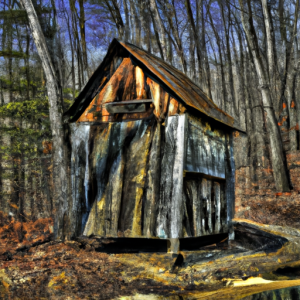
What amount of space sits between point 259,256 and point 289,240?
0.96m

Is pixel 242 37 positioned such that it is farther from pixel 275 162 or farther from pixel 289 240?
pixel 289 240

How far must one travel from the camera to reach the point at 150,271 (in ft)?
18.5

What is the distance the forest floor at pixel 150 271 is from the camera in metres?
4.47

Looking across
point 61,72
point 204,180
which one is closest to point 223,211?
point 204,180

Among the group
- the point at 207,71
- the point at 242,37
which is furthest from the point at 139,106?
the point at 242,37

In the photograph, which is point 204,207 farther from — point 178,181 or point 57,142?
point 57,142

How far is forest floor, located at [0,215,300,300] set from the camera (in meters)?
4.47

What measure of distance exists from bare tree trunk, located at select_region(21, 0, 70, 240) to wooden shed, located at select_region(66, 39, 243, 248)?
1780 mm

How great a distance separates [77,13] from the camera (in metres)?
19.1

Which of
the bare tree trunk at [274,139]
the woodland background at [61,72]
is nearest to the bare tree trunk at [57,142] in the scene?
the woodland background at [61,72]

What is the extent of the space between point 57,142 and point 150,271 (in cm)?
500

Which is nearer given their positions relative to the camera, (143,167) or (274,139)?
(143,167)

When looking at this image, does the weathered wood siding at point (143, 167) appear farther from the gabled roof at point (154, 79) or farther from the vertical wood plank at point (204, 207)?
the gabled roof at point (154, 79)

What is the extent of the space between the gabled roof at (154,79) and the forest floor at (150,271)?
2.77 meters
